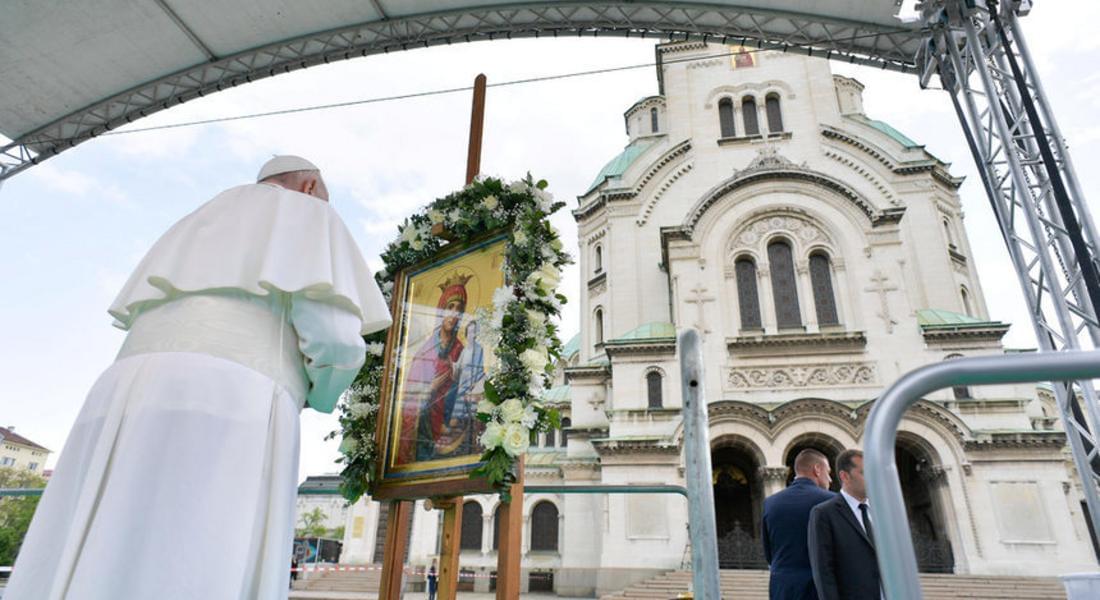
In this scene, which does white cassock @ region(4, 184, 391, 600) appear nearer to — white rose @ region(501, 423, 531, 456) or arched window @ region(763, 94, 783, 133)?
white rose @ region(501, 423, 531, 456)

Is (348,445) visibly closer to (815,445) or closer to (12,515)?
(815,445)

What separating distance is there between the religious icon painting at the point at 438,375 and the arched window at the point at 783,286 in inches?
641

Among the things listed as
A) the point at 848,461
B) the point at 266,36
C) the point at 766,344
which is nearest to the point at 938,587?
the point at 766,344

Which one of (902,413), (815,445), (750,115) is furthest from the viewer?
(750,115)

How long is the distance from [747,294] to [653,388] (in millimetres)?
4439

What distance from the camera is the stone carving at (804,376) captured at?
17016 millimetres

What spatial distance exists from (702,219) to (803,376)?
588cm

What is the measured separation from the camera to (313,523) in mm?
65062

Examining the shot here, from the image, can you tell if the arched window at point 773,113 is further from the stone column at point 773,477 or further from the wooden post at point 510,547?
the wooden post at point 510,547

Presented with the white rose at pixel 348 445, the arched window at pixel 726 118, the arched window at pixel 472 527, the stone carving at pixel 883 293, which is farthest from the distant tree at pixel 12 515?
the stone carving at pixel 883 293

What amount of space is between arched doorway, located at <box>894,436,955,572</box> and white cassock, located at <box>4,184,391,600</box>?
613 inches

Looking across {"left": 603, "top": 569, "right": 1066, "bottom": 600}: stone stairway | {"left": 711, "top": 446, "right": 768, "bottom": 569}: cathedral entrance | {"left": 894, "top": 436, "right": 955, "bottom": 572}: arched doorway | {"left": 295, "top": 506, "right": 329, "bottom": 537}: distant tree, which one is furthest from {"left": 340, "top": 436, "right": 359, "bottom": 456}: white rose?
{"left": 295, "top": 506, "right": 329, "bottom": 537}: distant tree

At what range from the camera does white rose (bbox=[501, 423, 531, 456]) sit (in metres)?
3.15

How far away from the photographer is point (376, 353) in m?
4.14
